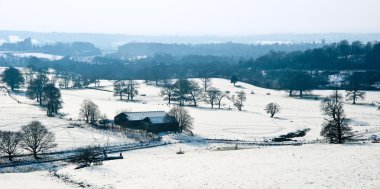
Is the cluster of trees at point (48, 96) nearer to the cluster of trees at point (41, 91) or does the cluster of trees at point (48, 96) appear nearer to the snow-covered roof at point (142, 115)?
the cluster of trees at point (41, 91)

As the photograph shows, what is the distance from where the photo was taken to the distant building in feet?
225

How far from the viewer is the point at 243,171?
37344mm

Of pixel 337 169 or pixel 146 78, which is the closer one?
pixel 337 169

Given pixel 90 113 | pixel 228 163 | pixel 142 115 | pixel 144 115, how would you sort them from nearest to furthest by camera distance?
pixel 228 163, pixel 144 115, pixel 142 115, pixel 90 113

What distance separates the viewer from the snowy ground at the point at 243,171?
3291 cm

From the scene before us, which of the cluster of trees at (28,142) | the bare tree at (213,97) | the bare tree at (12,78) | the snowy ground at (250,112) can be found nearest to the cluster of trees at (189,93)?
the bare tree at (213,97)

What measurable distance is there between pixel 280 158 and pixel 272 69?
136 meters

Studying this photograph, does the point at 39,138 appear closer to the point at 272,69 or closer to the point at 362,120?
the point at 362,120

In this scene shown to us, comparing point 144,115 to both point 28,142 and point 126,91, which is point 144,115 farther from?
point 126,91

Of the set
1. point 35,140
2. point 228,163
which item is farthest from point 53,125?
point 228,163

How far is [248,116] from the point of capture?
85.3 m

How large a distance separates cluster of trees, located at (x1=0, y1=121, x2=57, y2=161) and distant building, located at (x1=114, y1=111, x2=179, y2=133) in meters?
17.6

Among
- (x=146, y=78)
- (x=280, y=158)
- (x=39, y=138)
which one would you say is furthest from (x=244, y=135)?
(x=146, y=78)

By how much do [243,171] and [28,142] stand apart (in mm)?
28354
